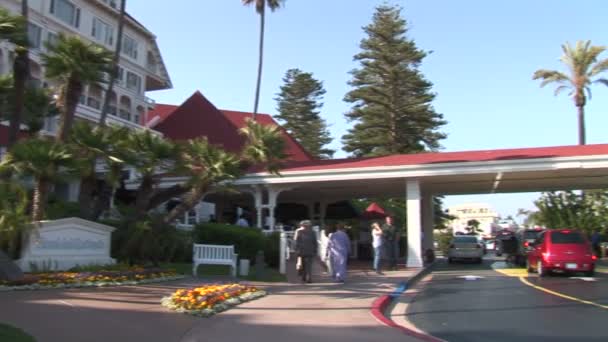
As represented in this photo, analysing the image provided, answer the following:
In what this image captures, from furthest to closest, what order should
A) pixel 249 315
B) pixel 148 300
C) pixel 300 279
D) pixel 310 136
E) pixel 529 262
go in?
pixel 310 136, pixel 529 262, pixel 300 279, pixel 148 300, pixel 249 315

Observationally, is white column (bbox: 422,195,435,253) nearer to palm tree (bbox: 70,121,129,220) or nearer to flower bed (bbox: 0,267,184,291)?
flower bed (bbox: 0,267,184,291)

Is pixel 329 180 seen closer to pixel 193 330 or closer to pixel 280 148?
pixel 280 148

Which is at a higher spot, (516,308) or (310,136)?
(310,136)

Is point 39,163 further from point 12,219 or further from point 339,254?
point 339,254

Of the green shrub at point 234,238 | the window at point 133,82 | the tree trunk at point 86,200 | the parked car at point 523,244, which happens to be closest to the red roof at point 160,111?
the window at point 133,82

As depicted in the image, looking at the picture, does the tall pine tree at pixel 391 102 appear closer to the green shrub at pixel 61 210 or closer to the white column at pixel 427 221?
the white column at pixel 427 221

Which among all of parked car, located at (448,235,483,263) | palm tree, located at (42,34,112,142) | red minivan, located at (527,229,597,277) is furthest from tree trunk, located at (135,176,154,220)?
parked car, located at (448,235,483,263)

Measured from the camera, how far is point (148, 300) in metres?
10.7

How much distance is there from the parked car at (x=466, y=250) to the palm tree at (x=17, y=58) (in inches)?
778

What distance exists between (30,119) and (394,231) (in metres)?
12.5

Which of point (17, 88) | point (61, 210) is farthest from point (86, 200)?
point (17, 88)

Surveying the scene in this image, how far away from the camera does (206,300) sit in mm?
10008

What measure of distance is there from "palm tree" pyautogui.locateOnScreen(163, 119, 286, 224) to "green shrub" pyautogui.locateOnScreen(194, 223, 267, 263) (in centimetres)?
260

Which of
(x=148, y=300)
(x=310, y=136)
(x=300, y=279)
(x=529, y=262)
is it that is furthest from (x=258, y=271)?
(x=310, y=136)
